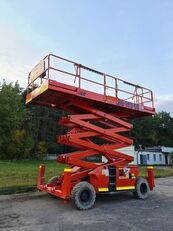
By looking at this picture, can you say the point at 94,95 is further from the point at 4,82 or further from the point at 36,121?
the point at 36,121

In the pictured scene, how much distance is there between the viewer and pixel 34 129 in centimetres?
5088

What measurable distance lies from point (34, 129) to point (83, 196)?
45.9 meters

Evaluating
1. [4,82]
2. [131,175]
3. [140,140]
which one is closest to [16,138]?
[4,82]

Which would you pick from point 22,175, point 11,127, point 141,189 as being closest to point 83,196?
point 141,189

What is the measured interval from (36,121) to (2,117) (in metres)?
13.6

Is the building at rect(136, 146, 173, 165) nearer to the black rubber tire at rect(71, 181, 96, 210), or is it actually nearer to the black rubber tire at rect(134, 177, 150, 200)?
the black rubber tire at rect(134, 177, 150, 200)

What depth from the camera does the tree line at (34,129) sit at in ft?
128

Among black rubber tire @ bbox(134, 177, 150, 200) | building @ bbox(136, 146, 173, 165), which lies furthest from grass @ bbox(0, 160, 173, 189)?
building @ bbox(136, 146, 173, 165)

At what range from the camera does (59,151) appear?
171 feet

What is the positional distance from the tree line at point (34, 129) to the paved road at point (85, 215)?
30.9 meters

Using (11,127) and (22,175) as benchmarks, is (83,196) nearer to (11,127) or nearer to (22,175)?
(22,175)

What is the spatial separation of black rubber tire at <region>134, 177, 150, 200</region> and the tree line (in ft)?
97.5

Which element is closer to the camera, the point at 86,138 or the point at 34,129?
the point at 86,138

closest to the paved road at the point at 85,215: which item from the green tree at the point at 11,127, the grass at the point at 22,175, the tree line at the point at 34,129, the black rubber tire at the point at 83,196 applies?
the black rubber tire at the point at 83,196
